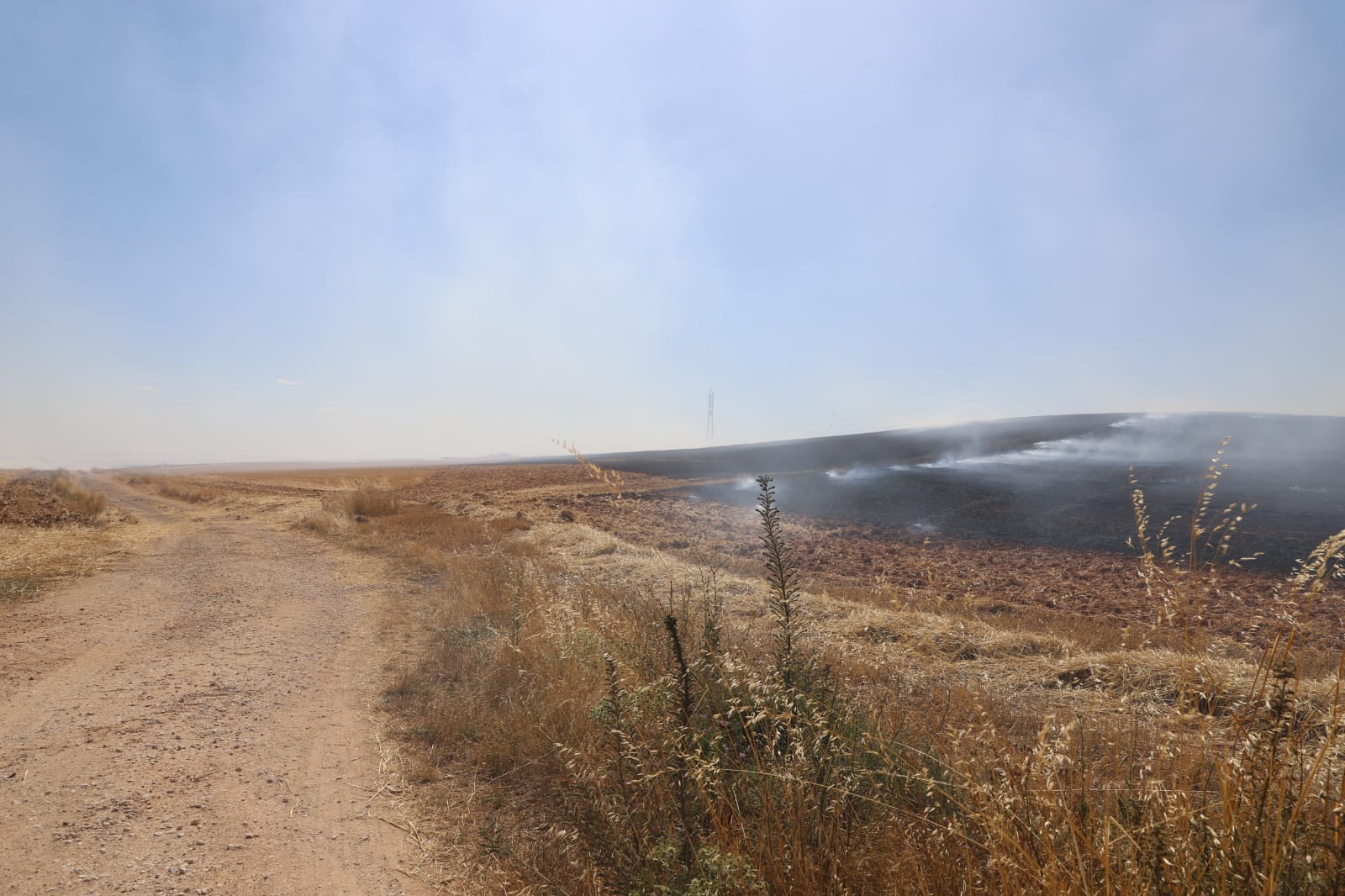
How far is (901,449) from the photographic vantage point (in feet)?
133

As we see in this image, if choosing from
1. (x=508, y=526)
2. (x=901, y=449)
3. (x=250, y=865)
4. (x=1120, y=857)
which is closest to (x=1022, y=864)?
(x=1120, y=857)

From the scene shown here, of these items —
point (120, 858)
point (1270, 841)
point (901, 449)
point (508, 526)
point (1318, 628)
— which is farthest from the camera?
point (901, 449)

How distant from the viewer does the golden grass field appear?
6.50ft

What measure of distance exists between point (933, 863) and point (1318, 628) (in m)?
10.0

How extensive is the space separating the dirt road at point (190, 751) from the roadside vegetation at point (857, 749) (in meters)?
0.43

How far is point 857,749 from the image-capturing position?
3160 mm

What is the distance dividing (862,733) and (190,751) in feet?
14.7

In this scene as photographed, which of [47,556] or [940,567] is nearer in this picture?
[47,556]

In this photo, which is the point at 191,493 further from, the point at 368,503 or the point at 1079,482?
the point at 1079,482

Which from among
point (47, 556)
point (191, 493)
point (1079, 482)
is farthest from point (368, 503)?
point (1079, 482)

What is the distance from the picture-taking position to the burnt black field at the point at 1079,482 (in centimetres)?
1673

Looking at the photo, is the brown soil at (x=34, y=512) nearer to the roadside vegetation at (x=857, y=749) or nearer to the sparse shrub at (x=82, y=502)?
the sparse shrub at (x=82, y=502)

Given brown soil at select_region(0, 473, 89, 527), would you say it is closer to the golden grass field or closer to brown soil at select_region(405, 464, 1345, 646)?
the golden grass field

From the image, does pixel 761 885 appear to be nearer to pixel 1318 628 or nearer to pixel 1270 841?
pixel 1270 841
